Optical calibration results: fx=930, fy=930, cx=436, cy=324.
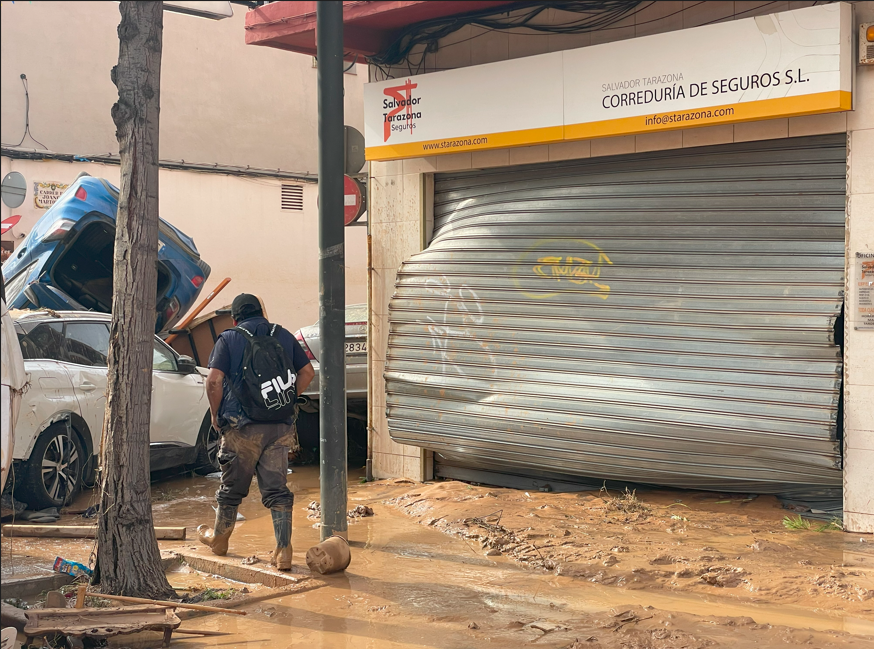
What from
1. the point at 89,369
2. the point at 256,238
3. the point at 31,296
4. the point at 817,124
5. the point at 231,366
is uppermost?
the point at 256,238

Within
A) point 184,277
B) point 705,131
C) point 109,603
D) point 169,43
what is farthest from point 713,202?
point 169,43

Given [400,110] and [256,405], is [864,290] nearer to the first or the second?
[256,405]

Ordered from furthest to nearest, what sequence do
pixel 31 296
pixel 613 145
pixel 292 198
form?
pixel 292 198, pixel 31 296, pixel 613 145

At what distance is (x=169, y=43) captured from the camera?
2036 centimetres

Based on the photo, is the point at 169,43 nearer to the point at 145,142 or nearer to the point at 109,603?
the point at 145,142

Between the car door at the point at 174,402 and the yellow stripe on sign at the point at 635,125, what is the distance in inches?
121

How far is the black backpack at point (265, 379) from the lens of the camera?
6352mm

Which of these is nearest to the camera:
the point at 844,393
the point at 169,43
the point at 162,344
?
the point at 844,393

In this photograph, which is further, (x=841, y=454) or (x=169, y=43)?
(x=169, y=43)

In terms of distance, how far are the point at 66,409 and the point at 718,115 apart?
6053 mm

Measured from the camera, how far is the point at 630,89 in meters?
7.64

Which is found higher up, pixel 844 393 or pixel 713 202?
pixel 713 202

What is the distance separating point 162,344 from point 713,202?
5.97m

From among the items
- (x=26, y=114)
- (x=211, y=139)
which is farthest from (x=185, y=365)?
(x=211, y=139)
